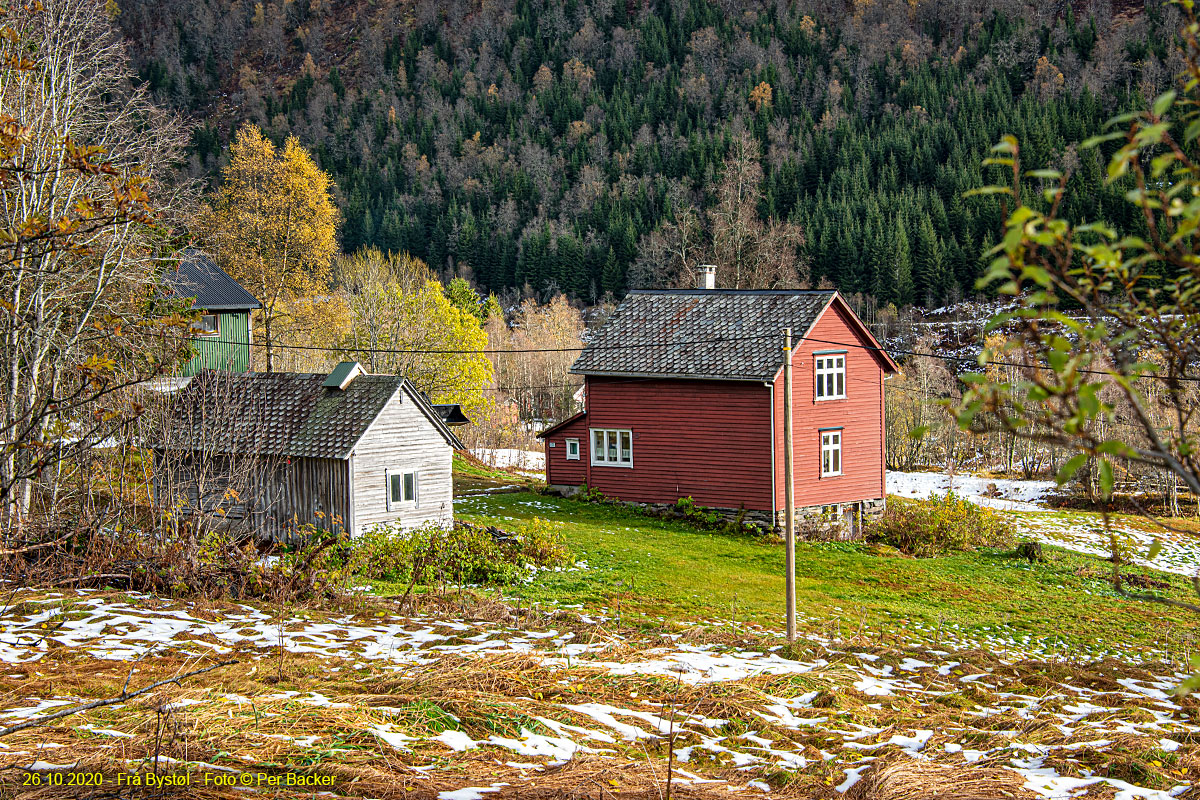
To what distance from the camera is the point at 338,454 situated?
2339 cm

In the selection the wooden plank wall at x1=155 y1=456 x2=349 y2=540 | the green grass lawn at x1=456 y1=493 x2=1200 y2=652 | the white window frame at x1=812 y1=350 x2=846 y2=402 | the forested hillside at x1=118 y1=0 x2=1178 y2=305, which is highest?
the forested hillside at x1=118 y1=0 x2=1178 y2=305

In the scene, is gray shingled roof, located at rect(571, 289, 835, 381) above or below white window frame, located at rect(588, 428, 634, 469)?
above

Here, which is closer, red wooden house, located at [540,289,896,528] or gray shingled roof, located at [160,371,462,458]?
gray shingled roof, located at [160,371,462,458]

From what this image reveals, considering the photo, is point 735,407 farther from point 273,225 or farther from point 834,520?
point 273,225

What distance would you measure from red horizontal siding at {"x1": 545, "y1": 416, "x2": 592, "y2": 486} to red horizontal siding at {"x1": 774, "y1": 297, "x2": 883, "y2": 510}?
747 cm

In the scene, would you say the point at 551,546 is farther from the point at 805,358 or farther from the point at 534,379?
the point at 534,379

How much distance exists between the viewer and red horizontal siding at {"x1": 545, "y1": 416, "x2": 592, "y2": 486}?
1346 inches

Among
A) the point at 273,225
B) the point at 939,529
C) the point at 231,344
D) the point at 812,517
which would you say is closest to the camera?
the point at 939,529

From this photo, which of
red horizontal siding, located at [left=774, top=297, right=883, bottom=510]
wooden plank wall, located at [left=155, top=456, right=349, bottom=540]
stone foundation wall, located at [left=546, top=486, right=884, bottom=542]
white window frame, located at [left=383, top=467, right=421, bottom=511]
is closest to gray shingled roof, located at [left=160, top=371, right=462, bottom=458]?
wooden plank wall, located at [left=155, top=456, right=349, bottom=540]

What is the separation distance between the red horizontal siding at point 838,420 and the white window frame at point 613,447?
551 cm

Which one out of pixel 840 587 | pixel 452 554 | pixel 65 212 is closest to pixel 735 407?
pixel 840 587

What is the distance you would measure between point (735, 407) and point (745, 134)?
64589 mm

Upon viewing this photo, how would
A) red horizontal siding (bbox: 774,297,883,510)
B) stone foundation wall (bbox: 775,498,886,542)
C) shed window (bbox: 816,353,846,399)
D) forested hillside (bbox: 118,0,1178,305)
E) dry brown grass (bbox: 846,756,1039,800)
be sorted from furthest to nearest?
forested hillside (bbox: 118,0,1178,305)
shed window (bbox: 816,353,846,399)
red horizontal siding (bbox: 774,297,883,510)
stone foundation wall (bbox: 775,498,886,542)
dry brown grass (bbox: 846,756,1039,800)

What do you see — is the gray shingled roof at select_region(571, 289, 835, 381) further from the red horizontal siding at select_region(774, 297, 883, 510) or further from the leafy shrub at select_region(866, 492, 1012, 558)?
the leafy shrub at select_region(866, 492, 1012, 558)
